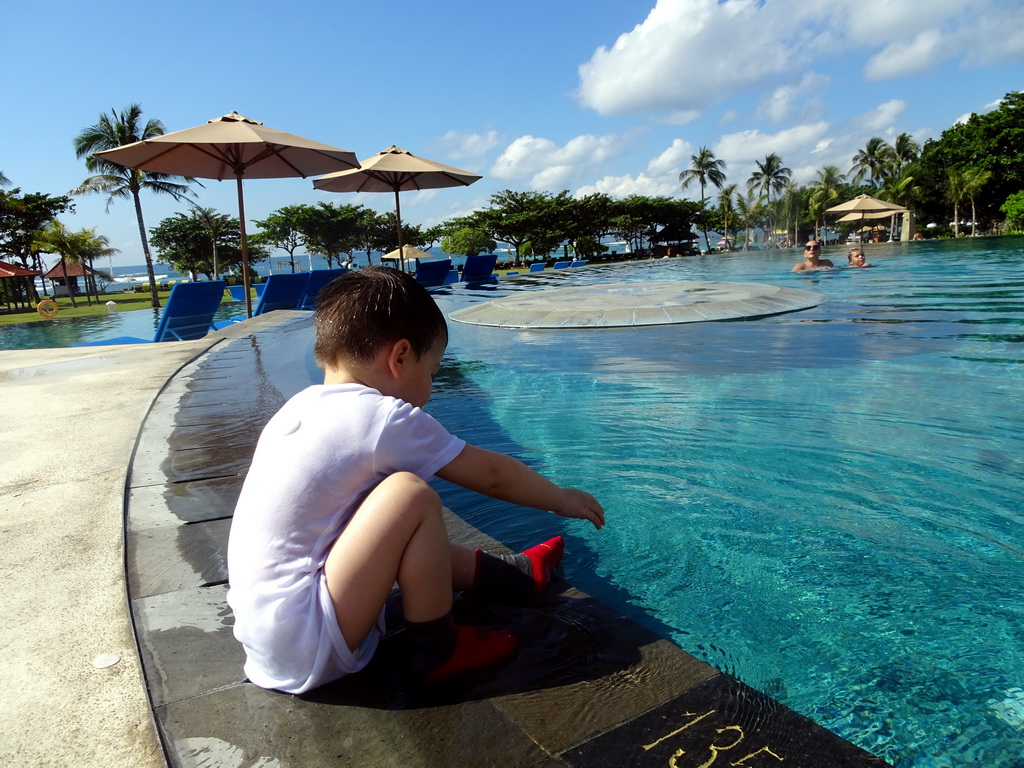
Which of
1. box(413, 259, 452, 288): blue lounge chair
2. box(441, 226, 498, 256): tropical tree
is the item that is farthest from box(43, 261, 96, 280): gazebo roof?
box(413, 259, 452, 288): blue lounge chair

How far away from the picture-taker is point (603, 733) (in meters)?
1.24

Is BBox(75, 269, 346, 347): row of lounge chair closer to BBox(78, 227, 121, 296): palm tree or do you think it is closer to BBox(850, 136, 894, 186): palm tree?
BBox(78, 227, 121, 296): palm tree

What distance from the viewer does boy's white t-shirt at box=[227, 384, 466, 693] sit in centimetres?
131

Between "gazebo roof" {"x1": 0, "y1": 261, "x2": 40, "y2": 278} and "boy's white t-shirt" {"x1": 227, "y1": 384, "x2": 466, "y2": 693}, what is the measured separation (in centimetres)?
3760

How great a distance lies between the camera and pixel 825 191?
212ft

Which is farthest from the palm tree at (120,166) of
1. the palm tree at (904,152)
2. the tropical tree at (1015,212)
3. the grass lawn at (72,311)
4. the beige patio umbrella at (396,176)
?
the palm tree at (904,152)

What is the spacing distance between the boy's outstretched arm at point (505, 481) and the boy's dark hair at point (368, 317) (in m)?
0.29

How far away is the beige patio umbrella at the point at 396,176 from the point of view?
14344 millimetres

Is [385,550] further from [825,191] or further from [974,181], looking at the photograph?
[825,191]

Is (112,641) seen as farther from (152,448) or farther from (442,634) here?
(152,448)

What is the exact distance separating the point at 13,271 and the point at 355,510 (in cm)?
3996

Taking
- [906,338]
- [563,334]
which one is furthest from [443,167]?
[906,338]

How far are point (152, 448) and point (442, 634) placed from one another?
2648mm

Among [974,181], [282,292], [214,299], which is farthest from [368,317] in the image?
[974,181]
